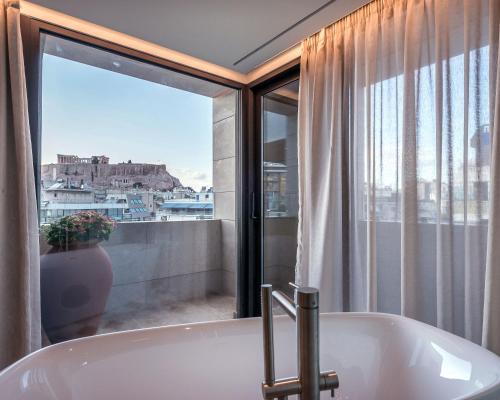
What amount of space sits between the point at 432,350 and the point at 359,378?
35 centimetres

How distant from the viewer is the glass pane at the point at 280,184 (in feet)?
8.34

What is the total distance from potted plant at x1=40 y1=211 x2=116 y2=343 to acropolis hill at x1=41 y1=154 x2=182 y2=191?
Answer: 240mm

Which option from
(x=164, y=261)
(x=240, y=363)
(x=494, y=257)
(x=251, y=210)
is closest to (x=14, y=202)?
(x=164, y=261)

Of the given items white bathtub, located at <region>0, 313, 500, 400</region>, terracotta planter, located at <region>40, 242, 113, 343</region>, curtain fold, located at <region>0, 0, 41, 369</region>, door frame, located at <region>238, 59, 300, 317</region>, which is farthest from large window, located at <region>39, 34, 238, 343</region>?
white bathtub, located at <region>0, 313, 500, 400</region>

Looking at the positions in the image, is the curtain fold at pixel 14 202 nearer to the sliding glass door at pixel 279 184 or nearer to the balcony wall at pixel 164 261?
the balcony wall at pixel 164 261

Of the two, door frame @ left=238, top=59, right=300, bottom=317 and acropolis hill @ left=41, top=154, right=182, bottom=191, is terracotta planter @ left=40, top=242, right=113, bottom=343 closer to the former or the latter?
acropolis hill @ left=41, top=154, right=182, bottom=191

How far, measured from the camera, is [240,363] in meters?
1.40

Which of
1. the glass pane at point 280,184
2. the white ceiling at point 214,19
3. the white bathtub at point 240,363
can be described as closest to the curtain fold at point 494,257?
the white bathtub at point 240,363

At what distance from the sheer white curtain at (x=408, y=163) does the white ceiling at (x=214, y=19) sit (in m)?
0.19

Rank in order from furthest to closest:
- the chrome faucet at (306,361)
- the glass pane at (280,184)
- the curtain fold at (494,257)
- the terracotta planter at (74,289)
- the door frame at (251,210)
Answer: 1. the door frame at (251,210)
2. the glass pane at (280,184)
3. the terracotta planter at (74,289)
4. the curtain fold at (494,257)
5. the chrome faucet at (306,361)

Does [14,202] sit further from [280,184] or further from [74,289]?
[280,184]

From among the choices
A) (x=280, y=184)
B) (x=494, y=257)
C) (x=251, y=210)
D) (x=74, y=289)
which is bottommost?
(x=74, y=289)

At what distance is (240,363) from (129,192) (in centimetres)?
147

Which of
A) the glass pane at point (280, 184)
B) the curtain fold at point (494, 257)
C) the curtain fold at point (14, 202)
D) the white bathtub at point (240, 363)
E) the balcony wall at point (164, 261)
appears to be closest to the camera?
the white bathtub at point (240, 363)
